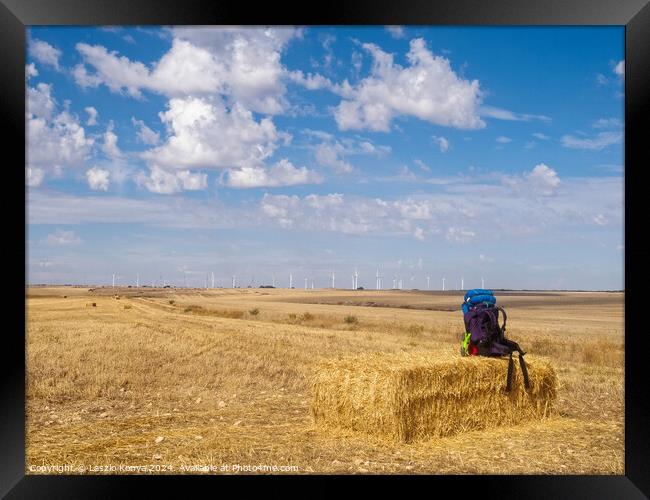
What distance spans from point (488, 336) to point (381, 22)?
3911 millimetres

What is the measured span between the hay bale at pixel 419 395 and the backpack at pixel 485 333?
127 mm

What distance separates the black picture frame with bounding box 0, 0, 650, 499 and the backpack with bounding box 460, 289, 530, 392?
7.54 ft

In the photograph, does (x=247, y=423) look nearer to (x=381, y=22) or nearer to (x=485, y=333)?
A: (x=485, y=333)

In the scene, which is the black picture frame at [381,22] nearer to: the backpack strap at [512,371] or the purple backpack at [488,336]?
the backpack strap at [512,371]

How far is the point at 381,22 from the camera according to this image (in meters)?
5.27

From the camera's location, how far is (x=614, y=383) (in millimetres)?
10391

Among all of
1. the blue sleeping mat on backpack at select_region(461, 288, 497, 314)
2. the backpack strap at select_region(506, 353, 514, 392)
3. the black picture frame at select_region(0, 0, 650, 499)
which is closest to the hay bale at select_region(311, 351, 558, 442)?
the backpack strap at select_region(506, 353, 514, 392)

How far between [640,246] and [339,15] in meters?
3.02

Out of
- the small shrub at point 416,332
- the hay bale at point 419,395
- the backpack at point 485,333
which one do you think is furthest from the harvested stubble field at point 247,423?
the small shrub at point 416,332

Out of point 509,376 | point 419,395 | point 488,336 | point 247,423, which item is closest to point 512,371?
point 509,376

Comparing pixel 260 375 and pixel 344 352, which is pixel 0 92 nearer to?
pixel 260 375

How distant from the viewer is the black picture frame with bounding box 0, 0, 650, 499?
4.85 m

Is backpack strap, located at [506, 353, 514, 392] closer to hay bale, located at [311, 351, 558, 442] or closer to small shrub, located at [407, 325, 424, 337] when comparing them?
hay bale, located at [311, 351, 558, 442]

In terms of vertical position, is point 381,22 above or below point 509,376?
above
